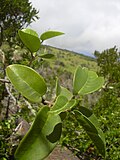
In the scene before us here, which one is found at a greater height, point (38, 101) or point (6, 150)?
point (38, 101)

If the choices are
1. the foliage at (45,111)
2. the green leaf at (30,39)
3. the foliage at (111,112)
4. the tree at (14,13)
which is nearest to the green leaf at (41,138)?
the foliage at (45,111)

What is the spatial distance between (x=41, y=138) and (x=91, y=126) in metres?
0.12

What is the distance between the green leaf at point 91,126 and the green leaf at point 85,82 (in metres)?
0.05

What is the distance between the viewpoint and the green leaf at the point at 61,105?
2.41 ft

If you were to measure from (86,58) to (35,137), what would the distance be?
10835 cm

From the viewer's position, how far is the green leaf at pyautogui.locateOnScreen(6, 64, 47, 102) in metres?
0.78

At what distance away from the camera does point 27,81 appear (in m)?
0.78

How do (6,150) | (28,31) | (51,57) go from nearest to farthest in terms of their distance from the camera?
1. (28,31)
2. (51,57)
3. (6,150)

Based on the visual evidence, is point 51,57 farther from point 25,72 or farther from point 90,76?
point 25,72

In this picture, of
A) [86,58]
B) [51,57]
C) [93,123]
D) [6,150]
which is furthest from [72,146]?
[86,58]

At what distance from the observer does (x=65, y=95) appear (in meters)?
0.84

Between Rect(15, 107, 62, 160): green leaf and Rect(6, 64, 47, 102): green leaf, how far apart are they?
0.18 ft

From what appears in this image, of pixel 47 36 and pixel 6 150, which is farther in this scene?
pixel 6 150

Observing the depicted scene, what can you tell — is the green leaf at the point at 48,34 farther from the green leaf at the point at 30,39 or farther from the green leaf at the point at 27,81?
the green leaf at the point at 27,81
